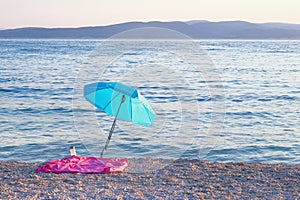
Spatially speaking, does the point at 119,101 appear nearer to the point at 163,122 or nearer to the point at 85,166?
the point at 85,166

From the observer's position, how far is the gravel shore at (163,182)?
8.25 m

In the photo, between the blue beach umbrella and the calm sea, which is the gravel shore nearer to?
the blue beach umbrella

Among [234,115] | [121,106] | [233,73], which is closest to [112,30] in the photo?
[233,73]

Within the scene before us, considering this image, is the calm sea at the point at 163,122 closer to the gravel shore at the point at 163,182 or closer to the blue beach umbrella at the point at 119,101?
the blue beach umbrella at the point at 119,101

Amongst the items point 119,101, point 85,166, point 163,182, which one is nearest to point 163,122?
point 119,101

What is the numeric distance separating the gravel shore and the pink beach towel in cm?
19

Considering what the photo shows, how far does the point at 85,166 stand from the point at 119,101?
155 cm

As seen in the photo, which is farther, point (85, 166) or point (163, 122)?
point (163, 122)

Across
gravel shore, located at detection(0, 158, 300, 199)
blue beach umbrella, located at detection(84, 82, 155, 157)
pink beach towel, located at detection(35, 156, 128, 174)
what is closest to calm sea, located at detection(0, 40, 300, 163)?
blue beach umbrella, located at detection(84, 82, 155, 157)

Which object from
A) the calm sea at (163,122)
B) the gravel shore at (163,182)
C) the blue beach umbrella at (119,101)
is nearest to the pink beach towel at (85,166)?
the gravel shore at (163,182)

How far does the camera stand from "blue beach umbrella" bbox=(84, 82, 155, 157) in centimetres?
1019

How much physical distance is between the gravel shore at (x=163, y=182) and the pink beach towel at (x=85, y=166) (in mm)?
191

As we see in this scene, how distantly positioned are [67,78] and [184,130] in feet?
77.0

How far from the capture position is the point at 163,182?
912 centimetres
